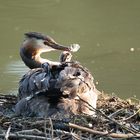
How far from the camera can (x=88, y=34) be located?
50.9ft

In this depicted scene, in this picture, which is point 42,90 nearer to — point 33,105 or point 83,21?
point 33,105

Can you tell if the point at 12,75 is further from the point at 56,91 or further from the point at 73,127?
the point at 73,127

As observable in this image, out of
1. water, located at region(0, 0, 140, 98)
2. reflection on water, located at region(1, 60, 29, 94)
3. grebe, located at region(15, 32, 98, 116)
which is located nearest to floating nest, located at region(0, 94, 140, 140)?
grebe, located at region(15, 32, 98, 116)

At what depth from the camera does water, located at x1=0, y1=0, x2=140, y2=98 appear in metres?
12.7

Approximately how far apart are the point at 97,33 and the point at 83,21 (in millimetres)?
1054

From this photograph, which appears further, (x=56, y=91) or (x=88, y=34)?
(x=88, y=34)

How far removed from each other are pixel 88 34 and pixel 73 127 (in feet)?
28.4

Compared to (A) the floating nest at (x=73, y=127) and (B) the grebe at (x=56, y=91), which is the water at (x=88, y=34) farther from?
(A) the floating nest at (x=73, y=127)

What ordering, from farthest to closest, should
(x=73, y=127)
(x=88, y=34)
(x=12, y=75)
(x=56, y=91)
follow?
(x=88, y=34) < (x=12, y=75) < (x=56, y=91) < (x=73, y=127)

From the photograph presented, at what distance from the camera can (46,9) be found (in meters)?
17.7

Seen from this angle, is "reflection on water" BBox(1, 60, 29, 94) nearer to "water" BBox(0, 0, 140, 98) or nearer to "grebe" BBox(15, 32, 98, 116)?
"water" BBox(0, 0, 140, 98)

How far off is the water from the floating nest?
4.25 m

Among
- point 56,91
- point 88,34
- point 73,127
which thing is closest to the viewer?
point 73,127

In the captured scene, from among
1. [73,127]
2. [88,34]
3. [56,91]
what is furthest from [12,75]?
[73,127]
